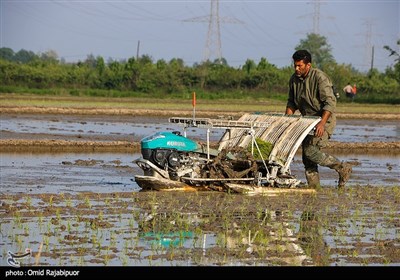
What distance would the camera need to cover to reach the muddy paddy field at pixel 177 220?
30.0ft

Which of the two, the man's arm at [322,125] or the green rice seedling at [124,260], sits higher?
the man's arm at [322,125]

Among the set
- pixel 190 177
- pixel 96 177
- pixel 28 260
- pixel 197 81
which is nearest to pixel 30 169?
pixel 96 177

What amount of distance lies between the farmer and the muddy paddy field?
387mm

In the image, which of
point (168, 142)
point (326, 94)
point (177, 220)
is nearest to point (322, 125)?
point (326, 94)

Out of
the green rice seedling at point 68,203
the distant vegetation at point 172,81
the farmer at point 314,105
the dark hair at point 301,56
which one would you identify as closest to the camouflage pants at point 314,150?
the farmer at point 314,105

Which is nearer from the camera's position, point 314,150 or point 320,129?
point 320,129

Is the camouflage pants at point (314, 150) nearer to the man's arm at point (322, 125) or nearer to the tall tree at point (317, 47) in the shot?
the man's arm at point (322, 125)

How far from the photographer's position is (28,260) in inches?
340

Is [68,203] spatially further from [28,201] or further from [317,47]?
[317,47]

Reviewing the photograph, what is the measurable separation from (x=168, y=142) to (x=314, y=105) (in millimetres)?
2531

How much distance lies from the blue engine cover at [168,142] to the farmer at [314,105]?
6.45 feet

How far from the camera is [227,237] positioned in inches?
404

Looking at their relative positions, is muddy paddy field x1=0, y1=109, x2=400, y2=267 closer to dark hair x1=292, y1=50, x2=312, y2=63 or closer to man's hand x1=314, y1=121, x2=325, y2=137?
man's hand x1=314, y1=121, x2=325, y2=137

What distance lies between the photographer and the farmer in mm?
14492
